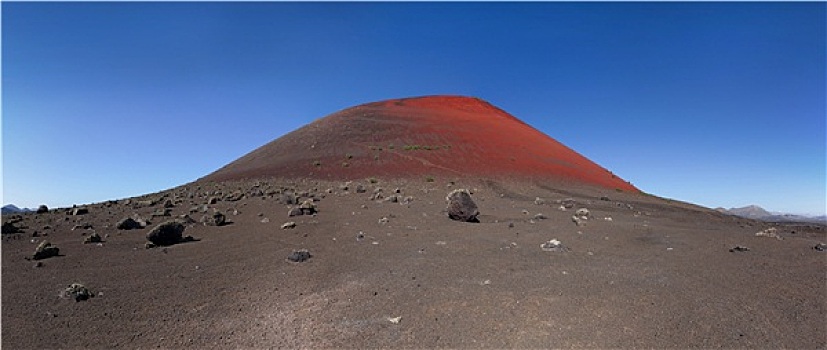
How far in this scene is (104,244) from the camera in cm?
812

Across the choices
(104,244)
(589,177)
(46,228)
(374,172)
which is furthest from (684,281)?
(589,177)

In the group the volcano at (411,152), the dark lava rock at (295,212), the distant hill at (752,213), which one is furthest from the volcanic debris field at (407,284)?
the distant hill at (752,213)

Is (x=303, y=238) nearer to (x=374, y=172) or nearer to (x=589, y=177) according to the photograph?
(x=374, y=172)

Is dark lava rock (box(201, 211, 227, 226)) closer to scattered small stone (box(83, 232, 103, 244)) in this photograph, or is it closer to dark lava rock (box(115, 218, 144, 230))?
dark lava rock (box(115, 218, 144, 230))

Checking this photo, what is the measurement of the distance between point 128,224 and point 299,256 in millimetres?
6226

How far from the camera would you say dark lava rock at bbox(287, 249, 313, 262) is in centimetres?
659

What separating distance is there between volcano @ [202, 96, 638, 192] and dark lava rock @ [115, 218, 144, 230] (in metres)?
16.0

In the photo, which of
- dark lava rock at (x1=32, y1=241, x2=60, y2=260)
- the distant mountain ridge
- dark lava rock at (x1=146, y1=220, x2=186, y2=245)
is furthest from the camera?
the distant mountain ridge

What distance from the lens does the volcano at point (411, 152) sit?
1107 inches

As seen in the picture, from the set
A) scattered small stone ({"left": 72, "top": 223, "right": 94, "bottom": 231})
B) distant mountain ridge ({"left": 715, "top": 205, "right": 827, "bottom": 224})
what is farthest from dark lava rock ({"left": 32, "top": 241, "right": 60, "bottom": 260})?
distant mountain ridge ({"left": 715, "top": 205, "right": 827, "bottom": 224})

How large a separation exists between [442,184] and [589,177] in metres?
14.4

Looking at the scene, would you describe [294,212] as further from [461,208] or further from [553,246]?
[553,246]

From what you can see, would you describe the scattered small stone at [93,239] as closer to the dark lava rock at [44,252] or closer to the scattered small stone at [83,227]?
the dark lava rock at [44,252]

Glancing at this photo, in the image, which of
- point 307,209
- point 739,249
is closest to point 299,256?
point 307,209
